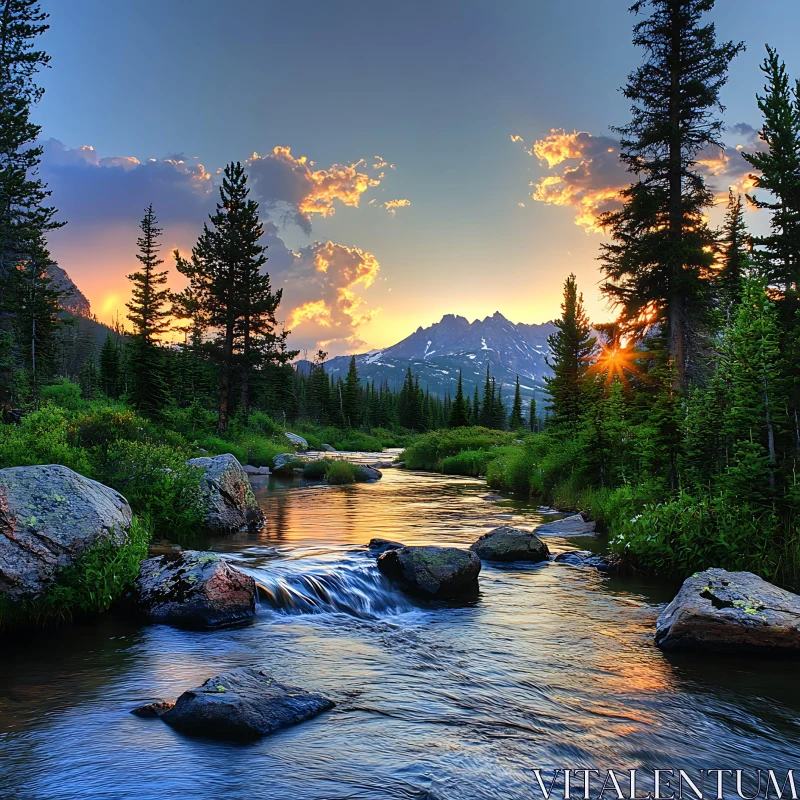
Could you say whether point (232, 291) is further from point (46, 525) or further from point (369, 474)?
point (46, 525)

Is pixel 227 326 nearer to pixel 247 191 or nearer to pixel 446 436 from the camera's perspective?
pixel 247 191

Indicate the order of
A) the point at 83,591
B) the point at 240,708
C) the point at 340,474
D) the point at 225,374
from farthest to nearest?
the point at 225,374 < the point at 340,474 < the point at 83,591 < the point at 240,708

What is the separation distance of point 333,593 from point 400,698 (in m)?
3.97

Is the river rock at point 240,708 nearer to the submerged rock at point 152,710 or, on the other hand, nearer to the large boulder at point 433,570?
the submerged rock at point 152,710

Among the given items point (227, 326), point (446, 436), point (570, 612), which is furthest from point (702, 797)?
point (446, 436)

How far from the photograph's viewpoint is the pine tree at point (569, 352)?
29906 mm

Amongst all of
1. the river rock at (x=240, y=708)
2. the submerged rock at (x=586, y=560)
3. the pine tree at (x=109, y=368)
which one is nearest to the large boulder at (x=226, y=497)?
the submerged rock at (x=586, y=560)

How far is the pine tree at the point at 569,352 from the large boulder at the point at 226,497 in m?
18.3

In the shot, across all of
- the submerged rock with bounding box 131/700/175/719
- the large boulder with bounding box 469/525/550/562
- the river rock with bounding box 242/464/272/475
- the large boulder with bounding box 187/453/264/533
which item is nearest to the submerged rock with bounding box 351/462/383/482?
the river rock with bounding box 242/464/272/475

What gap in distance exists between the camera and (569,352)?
32.8 metres

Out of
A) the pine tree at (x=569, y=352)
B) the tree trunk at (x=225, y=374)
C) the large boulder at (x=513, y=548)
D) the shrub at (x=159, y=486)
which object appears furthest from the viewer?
the tree trunk at (x=225, y=374)

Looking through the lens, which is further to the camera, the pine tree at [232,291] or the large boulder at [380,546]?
the pine tree at [232,291]

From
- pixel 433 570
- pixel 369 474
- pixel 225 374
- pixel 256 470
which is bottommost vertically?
pixel 369 474

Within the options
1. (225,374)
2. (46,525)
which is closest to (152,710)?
(46,525)
